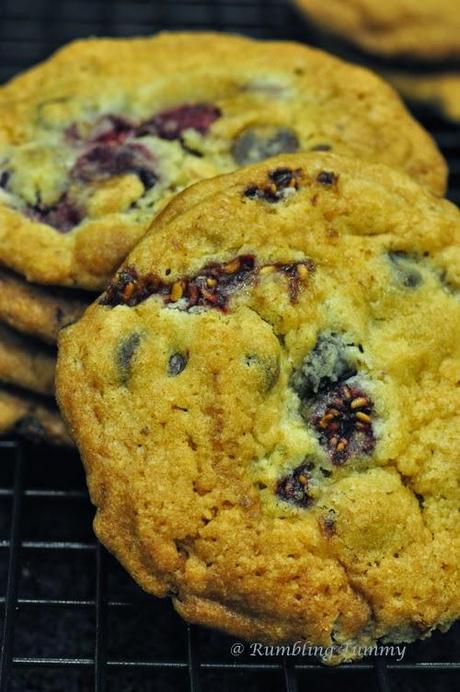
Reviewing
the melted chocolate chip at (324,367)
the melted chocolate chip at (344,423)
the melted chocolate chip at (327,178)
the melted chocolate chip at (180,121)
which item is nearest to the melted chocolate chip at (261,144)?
the melted chocolate chip at (180,121)

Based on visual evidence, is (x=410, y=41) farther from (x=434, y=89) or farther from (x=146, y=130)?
(x=146, y=130)

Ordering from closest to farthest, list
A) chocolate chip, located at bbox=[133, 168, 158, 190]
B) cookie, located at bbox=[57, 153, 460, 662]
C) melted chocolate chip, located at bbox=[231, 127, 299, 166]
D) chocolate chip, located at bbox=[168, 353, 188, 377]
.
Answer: cookie, located at bbox=[57, 153, 460, 662], chocolate chip, located at bbox=[168, 353, 188, 377], chocolate chip, located at bbox=[133, 168, 158, 190], melted chocolate chip, located at bbox=[231, 127, 299, 166]

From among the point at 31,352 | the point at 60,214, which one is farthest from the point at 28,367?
the point at 60,214

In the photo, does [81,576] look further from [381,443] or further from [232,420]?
[381,443]

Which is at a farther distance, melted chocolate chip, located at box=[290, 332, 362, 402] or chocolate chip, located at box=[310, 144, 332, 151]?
chocolate chip, located at box=[310, 144, 332, 151]

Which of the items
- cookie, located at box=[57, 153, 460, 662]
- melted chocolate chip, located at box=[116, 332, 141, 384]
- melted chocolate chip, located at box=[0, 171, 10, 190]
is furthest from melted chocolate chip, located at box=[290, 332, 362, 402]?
melted chocolate chip, located at box=[0, 171, 10, 190]

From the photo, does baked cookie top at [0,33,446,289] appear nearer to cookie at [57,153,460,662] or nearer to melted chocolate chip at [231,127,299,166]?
melted chocolate chip at [231,127,299,166]

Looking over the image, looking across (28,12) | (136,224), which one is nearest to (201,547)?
(136,224)
